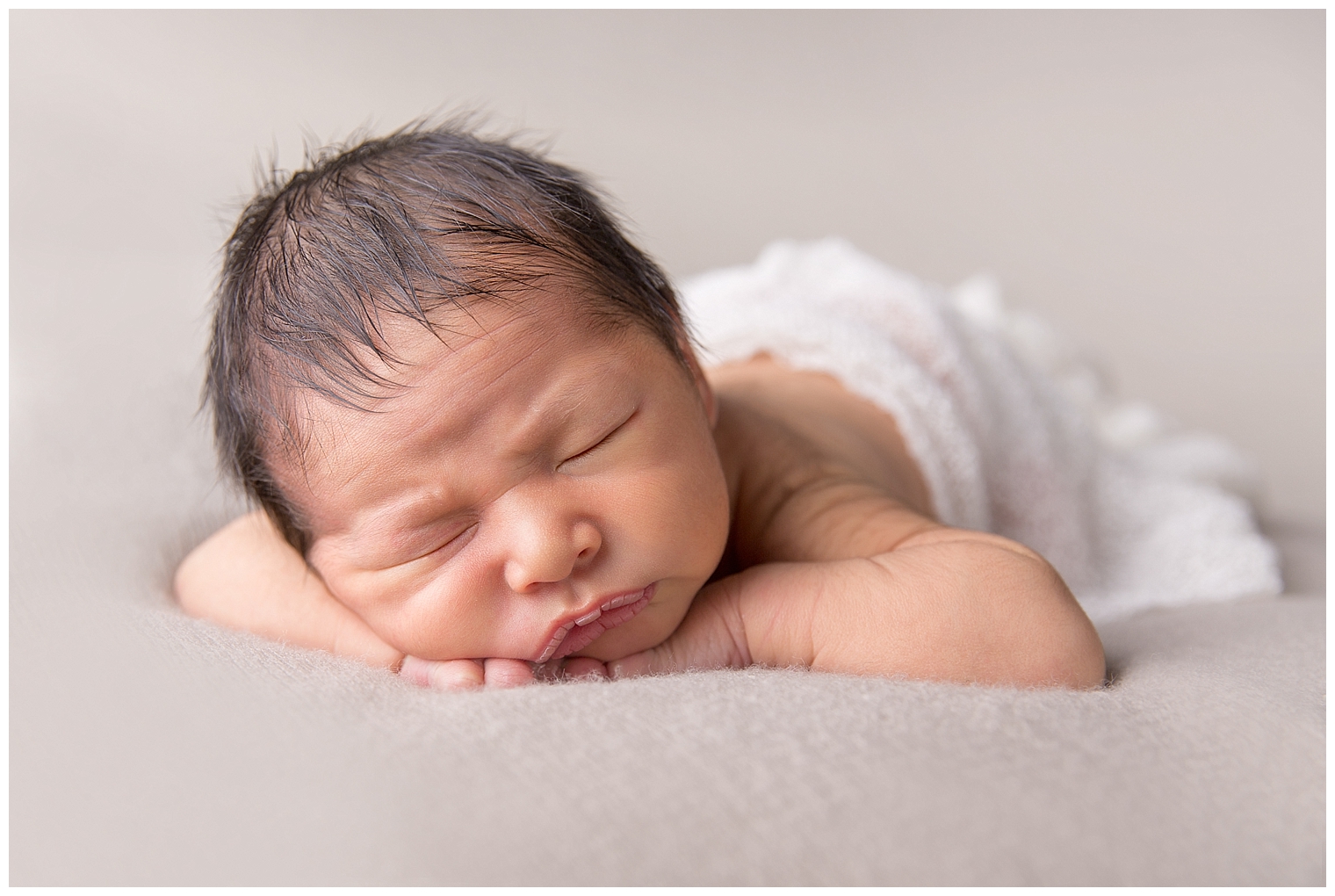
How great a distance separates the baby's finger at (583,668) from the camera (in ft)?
2.95

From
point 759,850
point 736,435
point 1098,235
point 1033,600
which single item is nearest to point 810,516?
point 736,435

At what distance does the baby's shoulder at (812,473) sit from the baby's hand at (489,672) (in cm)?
29

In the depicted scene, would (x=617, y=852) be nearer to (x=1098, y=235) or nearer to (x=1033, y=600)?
(x=1033, y=600)

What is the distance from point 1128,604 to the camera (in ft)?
4.42

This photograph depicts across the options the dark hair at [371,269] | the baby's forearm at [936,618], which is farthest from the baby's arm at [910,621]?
the dark hair at [371,269]

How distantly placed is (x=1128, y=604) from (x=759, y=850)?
0.97m

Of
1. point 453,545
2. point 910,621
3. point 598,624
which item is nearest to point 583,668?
point 598,624

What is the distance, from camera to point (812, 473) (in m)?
1.16

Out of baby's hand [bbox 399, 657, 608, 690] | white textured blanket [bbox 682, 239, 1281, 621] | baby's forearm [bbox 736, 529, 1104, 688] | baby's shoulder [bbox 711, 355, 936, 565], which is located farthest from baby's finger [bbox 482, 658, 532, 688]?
white textured blanket [bbox 682, 239, 1281, 621]

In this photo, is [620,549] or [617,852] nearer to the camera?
[617,852]

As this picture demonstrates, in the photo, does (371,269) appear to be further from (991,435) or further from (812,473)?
(991,435)

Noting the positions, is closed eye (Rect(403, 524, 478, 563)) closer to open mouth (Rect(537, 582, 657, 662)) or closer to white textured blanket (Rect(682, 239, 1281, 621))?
open mouth (Rect(537, 582, 657, 662))

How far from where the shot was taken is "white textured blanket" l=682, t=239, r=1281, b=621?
1407 mm

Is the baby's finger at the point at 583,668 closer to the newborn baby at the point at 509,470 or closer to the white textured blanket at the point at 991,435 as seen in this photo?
the newborn baby at the point at 509,470
